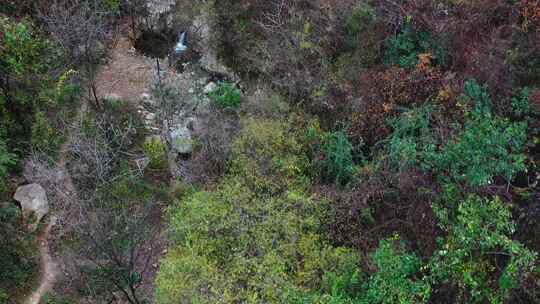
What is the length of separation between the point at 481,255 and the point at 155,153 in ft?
33.6

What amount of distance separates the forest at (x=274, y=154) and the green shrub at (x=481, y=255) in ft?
0.13

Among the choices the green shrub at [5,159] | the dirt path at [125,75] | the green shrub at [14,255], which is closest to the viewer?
the green shrub at [14,255]

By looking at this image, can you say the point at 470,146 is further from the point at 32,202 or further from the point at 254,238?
the point at 32,202

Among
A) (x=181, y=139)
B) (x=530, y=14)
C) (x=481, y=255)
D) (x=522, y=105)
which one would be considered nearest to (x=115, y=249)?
(x=181, y=139)

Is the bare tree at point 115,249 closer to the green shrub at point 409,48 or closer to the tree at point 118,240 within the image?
the tree at point 118,240

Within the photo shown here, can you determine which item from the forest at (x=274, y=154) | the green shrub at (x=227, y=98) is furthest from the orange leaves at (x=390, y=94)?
the green shrub at (x=227, y=98)

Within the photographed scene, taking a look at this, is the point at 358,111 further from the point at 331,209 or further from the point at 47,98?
the point at 47,98

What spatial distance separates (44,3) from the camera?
17.7 metres

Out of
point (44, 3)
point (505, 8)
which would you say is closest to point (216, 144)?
point (505, 8)

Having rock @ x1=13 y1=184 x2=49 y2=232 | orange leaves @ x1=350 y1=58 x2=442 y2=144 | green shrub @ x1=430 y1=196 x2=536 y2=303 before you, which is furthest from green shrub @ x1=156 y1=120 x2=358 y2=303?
rock @ x1=13 y1=184 x2=49 y2=232

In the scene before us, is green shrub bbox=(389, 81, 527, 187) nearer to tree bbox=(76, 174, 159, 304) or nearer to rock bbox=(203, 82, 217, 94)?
tree bbox=(76, 174, 159, 304)

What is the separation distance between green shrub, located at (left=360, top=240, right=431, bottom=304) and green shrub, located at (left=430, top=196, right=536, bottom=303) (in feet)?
1.44

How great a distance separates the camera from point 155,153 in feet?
52.3

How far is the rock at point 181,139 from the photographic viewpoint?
1573 centimetres
